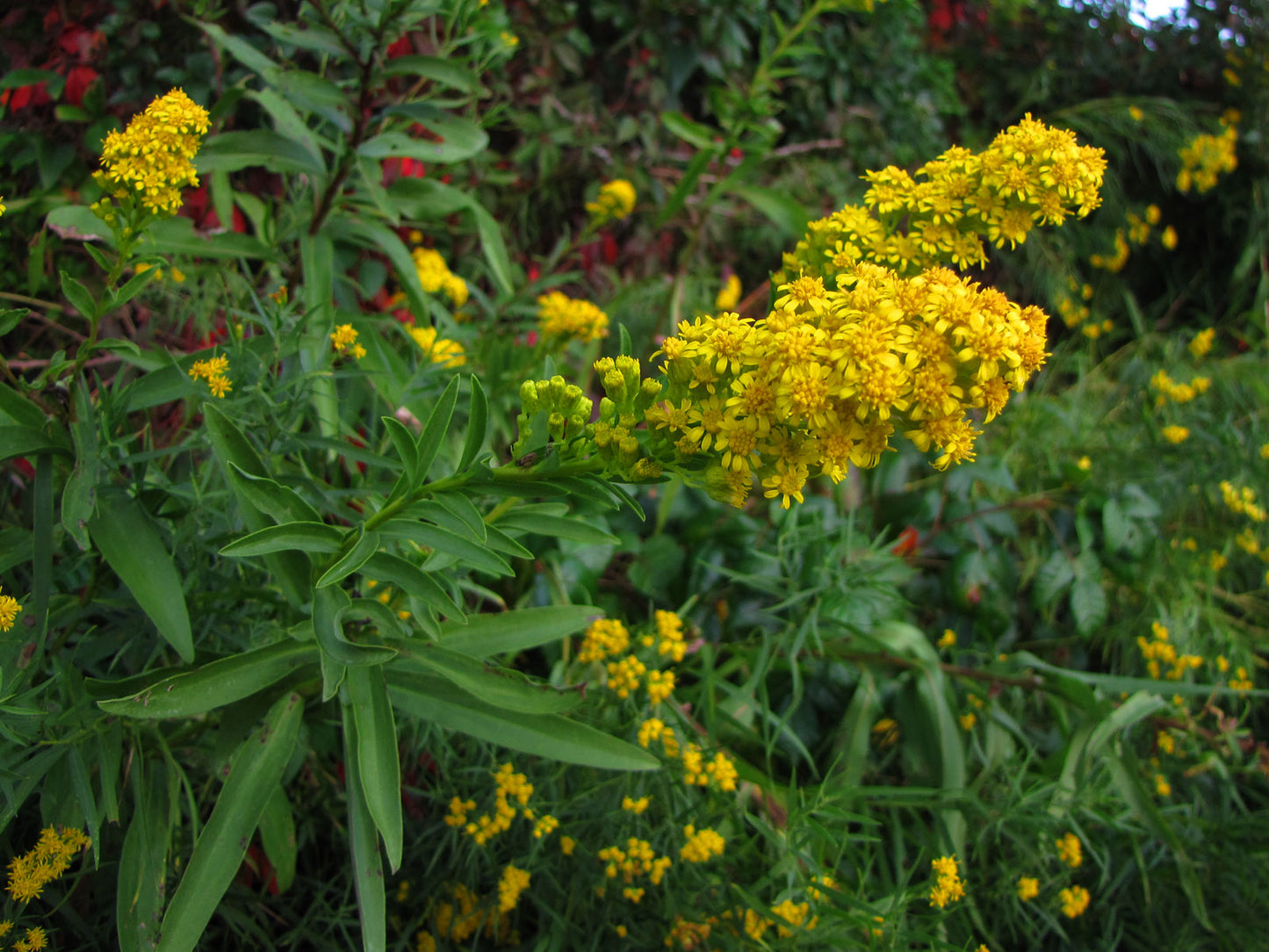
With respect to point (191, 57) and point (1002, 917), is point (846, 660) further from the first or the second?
point (191, 57)

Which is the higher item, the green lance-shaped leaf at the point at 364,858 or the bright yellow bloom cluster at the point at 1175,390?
the bright yellow bloom cluster at the point at 1175,390

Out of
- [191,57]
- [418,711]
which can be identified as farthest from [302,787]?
[191,57]

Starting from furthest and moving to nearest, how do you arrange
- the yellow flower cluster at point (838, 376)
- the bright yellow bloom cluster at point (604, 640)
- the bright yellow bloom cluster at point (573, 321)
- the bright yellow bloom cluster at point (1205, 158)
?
1. the bright yellow bloom cluster at point (1205, 158)
2. the bright yellow bloom cluster at point (573, 321)
3. the bright yellow bloom cluster at point (604, 640)
4. the yellow flower cluster at point (838, 376)

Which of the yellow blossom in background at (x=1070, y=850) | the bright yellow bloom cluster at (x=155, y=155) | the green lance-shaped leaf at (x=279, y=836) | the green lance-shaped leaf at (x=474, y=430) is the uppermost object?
the bright yellow bloom cluster at (x=155, y=155)

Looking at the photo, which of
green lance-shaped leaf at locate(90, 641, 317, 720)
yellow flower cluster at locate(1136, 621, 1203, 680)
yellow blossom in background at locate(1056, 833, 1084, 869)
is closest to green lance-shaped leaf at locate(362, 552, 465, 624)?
green lance-shaped leaf at locate(90, 641, 317, 720)

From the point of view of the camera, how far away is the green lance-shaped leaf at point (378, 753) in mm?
1180

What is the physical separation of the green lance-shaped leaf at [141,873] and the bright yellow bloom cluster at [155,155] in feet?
2.69

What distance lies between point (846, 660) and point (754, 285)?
1.94 m

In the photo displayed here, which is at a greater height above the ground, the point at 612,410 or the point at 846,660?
the point at 612,410

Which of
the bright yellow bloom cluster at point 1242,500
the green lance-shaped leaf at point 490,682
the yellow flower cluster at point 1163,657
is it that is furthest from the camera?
the bright yellow bloom cluster at point 1242,500

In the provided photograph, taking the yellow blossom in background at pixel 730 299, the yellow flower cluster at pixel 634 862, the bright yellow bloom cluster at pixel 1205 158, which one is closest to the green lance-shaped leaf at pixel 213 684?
the yellow flower cluster at pixel 634 862

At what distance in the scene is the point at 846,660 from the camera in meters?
2.22

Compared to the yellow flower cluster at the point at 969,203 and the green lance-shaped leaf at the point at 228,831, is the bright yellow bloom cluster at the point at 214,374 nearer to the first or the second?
the green lance-shaped leaf at the point at 228,831

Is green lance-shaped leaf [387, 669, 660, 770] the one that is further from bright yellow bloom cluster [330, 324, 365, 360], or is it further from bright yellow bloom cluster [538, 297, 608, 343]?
bright yellow bloom cluster [538, 297, 608, 343]
